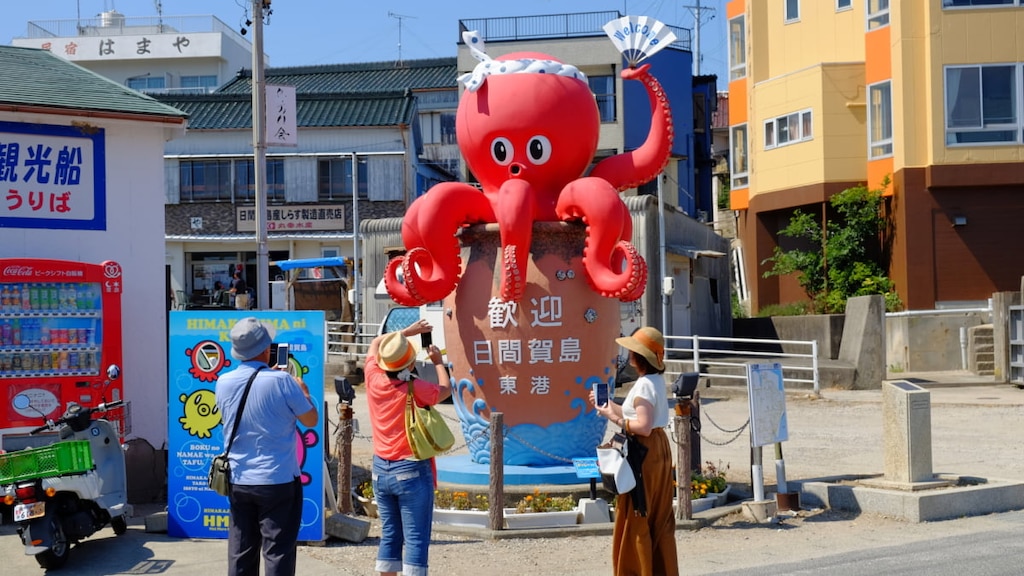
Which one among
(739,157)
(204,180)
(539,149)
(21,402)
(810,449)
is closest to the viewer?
(21,402)

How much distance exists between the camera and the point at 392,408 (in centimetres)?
741

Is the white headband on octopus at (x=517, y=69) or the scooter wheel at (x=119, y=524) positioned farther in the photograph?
the white headband on octopus at (x=517, y=69)

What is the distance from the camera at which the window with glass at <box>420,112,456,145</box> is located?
128 ft

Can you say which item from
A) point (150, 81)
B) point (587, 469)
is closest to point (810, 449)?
point (587, 469)

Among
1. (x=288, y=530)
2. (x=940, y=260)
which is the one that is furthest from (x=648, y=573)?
(x=940, y=260)

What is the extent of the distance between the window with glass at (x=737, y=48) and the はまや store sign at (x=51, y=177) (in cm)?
2554

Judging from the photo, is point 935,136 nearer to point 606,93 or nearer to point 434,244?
point 606,93

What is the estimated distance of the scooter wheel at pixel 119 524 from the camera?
9438 mm

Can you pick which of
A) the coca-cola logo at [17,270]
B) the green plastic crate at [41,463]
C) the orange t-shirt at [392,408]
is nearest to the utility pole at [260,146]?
the coca-cola logo at [17,270]

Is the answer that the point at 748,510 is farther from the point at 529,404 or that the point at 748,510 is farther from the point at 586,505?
the point at 529,404

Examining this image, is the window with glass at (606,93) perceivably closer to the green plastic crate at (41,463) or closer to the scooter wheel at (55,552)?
the green plastic crate at (41,463)

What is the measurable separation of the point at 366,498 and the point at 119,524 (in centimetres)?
243

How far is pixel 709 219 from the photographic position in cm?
4534

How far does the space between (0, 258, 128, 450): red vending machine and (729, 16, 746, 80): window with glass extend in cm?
2618
